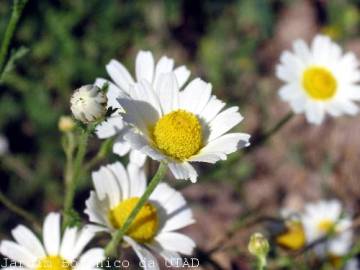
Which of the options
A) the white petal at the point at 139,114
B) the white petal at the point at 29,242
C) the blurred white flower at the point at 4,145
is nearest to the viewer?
the white petal at the point at 139,114

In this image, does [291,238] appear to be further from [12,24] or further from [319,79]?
[12,24]

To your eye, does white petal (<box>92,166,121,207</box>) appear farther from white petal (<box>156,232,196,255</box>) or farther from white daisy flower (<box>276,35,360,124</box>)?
white daisy flower (<box>276,35,360,124</box>)

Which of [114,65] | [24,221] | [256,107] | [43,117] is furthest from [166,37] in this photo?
[114,65]

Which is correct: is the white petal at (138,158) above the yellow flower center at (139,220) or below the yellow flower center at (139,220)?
above

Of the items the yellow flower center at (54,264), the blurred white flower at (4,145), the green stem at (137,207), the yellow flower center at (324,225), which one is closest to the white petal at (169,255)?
the green stem at (137,207)

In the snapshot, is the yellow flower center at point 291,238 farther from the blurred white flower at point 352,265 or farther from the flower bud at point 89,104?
the flower bud at point 89,104

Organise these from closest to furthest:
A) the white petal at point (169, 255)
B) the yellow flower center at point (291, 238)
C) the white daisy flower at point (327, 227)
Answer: the white petal at point (169, 255) < the yellow flower center at point (291, 238) < the white daisy flower at point (327, 227)

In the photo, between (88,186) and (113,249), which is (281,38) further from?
(113,249)

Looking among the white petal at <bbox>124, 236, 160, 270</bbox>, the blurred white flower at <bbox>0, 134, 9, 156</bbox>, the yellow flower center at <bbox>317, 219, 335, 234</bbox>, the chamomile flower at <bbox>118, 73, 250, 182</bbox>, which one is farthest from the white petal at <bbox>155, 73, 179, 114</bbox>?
the blurred white flower at <bbox>0, 134, 9, 156</bbox>
